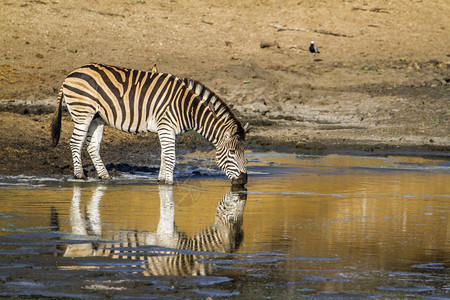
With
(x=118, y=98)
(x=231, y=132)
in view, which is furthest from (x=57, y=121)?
(x=231, y=132)

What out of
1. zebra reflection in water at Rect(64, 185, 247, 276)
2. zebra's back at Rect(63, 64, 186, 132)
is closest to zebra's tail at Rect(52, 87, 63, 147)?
zebra's back at Rect(63, 64, 186, 132)

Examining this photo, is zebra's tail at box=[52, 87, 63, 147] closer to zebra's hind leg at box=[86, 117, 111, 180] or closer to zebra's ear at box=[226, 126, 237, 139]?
zebra's hind leg at box=[86, 117, 111, 180]

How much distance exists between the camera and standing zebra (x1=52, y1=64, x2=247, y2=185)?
43.2 feet

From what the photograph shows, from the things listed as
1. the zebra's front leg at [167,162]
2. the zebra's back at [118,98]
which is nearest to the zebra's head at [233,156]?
the zebra's front leg at [167,162]

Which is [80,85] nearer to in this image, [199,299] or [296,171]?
[296,171]

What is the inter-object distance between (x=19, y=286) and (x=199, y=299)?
4.43 feet

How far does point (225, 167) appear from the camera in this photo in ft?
42.7

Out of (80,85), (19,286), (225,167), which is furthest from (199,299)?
(80,85)

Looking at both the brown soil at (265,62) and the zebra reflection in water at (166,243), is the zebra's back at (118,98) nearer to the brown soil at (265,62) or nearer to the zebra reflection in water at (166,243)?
the brown soil at (265,62)

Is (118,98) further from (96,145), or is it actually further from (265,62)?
(265,62)

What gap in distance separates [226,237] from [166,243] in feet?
2.37

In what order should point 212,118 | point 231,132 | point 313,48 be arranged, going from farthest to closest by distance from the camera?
point 313,48 < point 212,118 < point 231,132

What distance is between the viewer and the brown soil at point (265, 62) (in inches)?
728

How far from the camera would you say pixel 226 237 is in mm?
8672
